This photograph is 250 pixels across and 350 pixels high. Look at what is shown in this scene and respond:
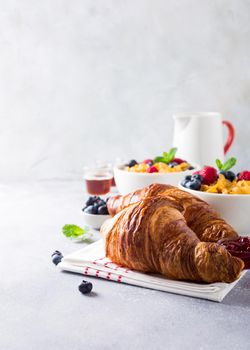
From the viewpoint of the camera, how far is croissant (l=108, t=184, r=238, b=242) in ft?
4.28

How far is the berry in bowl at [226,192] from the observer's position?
1.43 metres

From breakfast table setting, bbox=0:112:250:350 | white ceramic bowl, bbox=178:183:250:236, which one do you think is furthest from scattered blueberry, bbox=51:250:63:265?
white ceramic bowl, bbox=178:183:250:236

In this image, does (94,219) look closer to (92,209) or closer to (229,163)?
(92,209)

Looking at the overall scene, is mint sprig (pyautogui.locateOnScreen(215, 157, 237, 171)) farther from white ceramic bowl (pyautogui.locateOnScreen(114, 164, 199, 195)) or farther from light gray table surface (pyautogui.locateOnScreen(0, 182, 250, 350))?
light gray table surface (pyautogui.locateOnScreen(0, 182, 250, 350))

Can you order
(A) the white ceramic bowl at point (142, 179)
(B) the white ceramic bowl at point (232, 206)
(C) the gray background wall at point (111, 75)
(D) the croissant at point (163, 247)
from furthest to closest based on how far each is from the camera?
(C) the gray background wall at point (111, 75) → (A) the white ceramic bowl at point (142, 179) → (B) the white ceramic bowl at point (232, 206) → (D) the croissant at point (163, 247)

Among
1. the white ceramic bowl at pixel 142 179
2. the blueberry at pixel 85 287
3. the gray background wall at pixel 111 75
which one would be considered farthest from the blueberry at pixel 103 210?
the gray background wall at pixel 111 75

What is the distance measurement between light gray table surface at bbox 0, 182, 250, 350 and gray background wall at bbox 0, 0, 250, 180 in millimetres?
1208

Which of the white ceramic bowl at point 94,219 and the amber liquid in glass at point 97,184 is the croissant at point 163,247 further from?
the amber liquid in glass at point 97,184

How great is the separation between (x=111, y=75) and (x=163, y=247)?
4.90ft

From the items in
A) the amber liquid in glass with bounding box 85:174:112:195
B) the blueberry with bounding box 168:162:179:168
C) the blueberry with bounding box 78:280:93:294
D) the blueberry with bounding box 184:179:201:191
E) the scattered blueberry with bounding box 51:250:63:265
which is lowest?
the amber liquid in glass with bounding box 85:174:112:195

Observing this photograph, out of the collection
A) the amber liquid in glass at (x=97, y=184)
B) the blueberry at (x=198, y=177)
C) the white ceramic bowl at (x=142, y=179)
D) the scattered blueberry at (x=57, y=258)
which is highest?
the blueberry at (x=198, y=177)

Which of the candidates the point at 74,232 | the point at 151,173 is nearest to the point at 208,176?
the point at 151,173

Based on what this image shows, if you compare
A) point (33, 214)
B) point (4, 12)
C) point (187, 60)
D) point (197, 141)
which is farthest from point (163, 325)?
point (4, 12)

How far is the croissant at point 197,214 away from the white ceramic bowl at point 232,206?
0.19 ft
